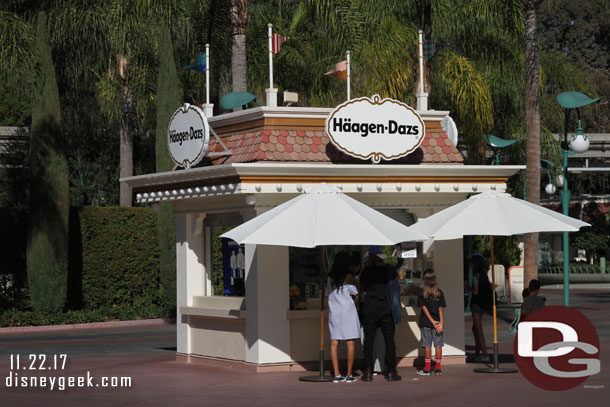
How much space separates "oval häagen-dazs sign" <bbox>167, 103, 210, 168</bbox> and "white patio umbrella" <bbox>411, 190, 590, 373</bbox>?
3488 mm

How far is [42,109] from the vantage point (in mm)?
27953

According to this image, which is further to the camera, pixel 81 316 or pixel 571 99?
pixel 81 316

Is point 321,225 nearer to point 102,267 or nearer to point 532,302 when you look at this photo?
point 532,302

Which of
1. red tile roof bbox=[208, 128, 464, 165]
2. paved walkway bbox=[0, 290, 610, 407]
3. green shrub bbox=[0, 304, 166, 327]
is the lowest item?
paved walkway bbox=[0, 290, 610, 407]

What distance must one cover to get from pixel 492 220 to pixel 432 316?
5.18ft

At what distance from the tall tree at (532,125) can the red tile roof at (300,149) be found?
638cm

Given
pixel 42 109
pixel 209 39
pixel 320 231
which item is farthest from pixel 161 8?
pixel 320 231

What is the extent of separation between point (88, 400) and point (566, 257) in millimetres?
13446

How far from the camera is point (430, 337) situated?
15039 millimetres

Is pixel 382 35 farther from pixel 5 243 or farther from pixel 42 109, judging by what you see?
pixel 5 243

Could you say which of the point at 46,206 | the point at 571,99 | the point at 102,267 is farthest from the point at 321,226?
the point at 102,267

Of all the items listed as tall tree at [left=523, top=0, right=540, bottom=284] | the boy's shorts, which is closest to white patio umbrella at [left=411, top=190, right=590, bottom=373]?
the boy's shorts

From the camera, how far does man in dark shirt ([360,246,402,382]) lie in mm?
14523

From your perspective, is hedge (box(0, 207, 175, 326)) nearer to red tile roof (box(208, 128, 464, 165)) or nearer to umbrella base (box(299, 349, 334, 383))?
red tile roof (box(208, 128, 464, 165))
